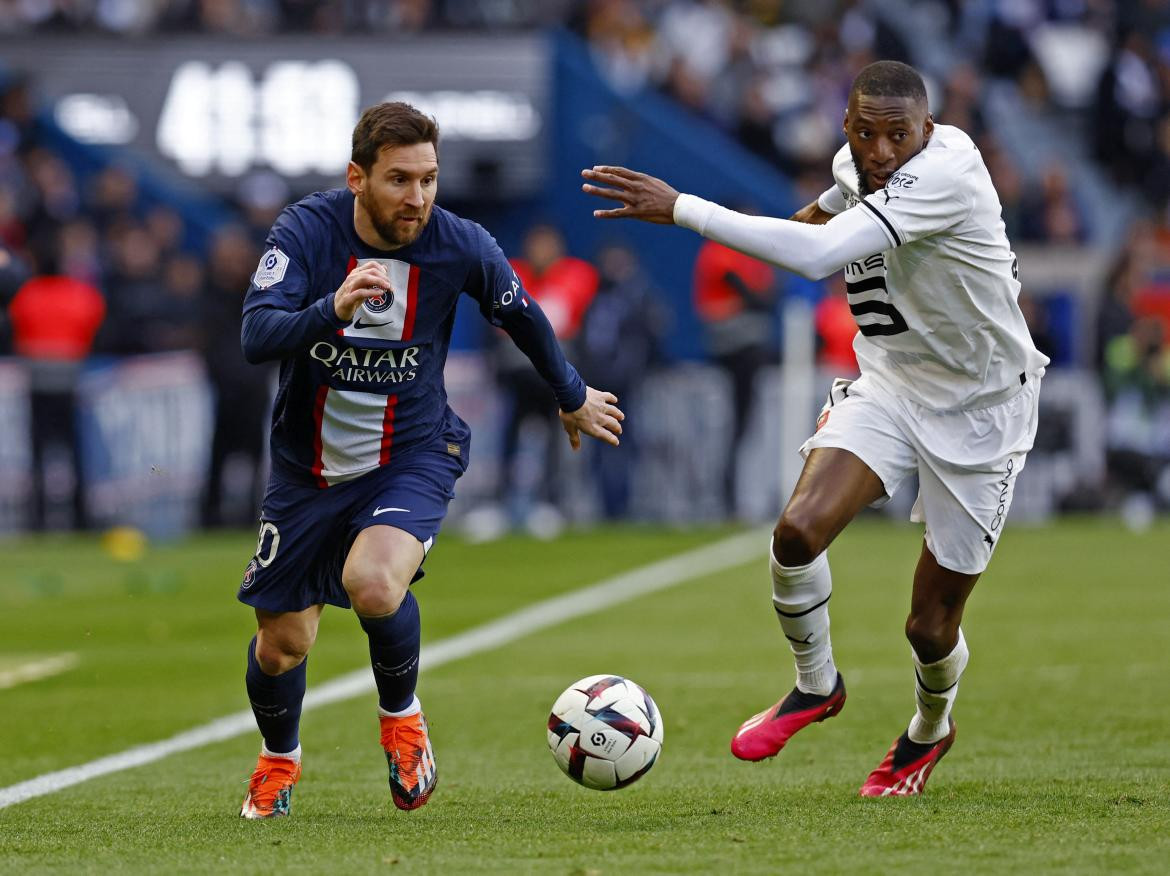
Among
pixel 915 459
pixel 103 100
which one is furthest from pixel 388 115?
pixel 103 100

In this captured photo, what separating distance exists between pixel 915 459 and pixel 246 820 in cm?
242

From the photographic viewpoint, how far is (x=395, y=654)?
618 cm

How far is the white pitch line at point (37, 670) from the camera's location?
1020 cm

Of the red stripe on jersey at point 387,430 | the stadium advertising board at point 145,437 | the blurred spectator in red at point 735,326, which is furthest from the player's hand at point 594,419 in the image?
the blurred spectator in red at point 735,326

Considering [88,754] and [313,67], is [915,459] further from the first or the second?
[313,67]

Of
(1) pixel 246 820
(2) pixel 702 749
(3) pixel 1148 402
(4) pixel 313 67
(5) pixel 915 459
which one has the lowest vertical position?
(3) pixel 1148 402

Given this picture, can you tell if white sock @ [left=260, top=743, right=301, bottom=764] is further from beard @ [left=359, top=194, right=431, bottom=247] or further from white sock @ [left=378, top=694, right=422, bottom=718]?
beard @ [left=359, top=194, right=431, bottom=247]

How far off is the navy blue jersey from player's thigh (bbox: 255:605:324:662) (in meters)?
0.43

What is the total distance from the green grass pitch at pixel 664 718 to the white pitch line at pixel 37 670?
12cm

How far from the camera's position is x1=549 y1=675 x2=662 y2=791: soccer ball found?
6113 mm

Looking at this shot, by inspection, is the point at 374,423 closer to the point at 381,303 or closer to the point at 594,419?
the point at 381,303

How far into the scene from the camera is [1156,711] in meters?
8.18

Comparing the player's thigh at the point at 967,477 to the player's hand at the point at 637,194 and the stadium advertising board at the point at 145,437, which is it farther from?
the stadium advertising board at the point at 145,437

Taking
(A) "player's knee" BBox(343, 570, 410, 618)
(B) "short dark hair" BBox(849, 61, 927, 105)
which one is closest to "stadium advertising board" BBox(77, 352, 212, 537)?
(A) "player's knee" BBox(343, 570, 410, 618)
